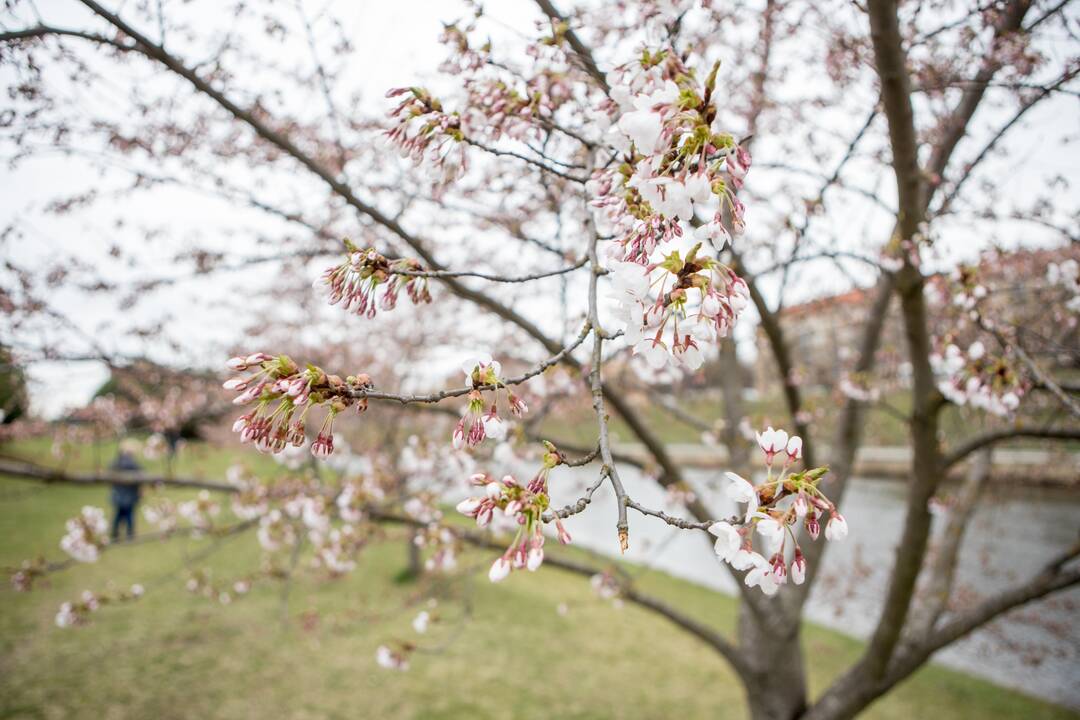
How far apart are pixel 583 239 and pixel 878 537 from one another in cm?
1147

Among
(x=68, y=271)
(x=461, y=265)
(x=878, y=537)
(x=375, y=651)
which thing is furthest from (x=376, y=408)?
(x=878, y=537)

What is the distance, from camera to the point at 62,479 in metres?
2.85

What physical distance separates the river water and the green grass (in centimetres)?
87

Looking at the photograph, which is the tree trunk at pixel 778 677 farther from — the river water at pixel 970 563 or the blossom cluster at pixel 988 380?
the blossom cluster at pixel 988 380

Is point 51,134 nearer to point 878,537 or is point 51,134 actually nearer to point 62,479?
point 62,479

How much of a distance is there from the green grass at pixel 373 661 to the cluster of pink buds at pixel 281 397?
2700mm

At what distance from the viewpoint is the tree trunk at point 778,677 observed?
3.32 m

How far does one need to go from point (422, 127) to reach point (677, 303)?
70cm

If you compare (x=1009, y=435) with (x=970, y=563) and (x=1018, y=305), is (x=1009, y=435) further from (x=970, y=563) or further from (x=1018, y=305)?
(x=970, y=563)

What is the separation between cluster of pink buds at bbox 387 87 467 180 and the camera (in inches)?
46.9

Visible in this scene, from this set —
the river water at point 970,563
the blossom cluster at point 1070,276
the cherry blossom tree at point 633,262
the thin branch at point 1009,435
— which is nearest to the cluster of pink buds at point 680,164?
the cherry blossom tree at point 633,262

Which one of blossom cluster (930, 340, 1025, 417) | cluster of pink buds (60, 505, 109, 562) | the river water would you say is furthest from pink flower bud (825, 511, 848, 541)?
cluster of pink buds (60, 505, 109, 562)

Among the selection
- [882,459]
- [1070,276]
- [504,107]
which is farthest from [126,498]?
[882,459]

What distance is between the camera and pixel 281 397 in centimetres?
86
